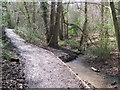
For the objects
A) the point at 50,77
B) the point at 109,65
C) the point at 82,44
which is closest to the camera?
the point at 50,77

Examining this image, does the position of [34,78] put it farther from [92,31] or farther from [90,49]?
[92,31]

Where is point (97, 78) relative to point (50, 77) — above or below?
below

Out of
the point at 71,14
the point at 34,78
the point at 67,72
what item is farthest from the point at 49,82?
the point at 71,14

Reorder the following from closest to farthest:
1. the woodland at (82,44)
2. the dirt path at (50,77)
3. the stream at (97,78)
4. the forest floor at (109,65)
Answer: the dirt path at (50,77) → the woodland at (82,44) → the stream at (97,78) → the forest floor at (109,65)

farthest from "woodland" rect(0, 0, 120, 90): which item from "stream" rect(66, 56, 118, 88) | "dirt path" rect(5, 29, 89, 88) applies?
"dirt path" rect(5, 29, 89, 88)

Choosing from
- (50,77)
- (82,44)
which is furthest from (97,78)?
(82,44)

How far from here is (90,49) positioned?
13.2 metres

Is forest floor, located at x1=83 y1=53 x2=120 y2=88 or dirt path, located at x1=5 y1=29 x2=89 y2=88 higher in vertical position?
dirt path, located at x1=5 y1=29 x2=89 y2=88

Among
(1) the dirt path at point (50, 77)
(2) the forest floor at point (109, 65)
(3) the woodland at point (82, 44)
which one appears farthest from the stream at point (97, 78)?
(1) the dirt path at point (50, 77)

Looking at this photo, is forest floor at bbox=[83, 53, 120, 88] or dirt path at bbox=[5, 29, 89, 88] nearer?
dirt path at bbox=[5, 29, 89, 88]

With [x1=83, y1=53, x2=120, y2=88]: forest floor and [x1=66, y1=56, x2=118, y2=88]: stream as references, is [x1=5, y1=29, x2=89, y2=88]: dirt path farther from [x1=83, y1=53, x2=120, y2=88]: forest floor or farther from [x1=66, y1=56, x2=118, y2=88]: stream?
[x1=83, y1=53, x2=120, y2=88]: forest floor

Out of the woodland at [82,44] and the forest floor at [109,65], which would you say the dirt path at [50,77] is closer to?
the woodland at [82,44]

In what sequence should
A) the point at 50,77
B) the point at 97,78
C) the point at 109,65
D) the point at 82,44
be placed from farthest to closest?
the point at 82,44 < the point at 109,65 < the point at 97,78 < the point at 50,77

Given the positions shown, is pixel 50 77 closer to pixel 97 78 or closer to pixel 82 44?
pixel 97 78
